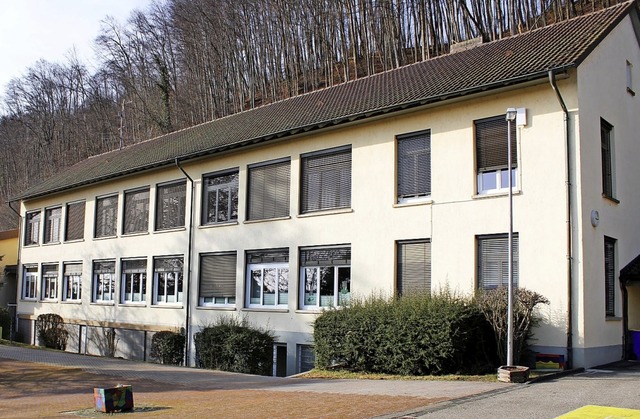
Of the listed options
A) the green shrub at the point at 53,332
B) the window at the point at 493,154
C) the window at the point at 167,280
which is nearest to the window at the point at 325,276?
the window at the point at 493,154

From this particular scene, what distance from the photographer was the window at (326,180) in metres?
20.9

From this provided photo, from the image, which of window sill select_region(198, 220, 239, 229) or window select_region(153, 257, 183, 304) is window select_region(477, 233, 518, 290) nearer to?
window sill select_region(198, 220, 239, 229)

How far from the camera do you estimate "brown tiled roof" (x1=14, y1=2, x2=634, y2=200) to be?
17391 mm

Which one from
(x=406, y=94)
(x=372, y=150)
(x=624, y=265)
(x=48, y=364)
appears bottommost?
(x=48, y=364)

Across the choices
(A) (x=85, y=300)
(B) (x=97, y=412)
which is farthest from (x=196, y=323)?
(B) (x=97, y=412)

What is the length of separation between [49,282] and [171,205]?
12.1 metres

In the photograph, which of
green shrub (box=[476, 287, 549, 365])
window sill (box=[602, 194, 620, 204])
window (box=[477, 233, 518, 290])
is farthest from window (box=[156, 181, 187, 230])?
window sill (box=[602, 194, 620, 204])

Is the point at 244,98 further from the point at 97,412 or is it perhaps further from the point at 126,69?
the point at 97,412

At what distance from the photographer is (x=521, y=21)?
37062mm

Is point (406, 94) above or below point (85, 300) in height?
above

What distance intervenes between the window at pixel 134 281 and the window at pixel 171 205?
2.03 m

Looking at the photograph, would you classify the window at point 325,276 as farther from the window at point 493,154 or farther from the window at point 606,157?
the window at point 606,157

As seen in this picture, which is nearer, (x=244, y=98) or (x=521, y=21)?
(x=521, y=21)

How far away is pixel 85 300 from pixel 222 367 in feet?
46.4
